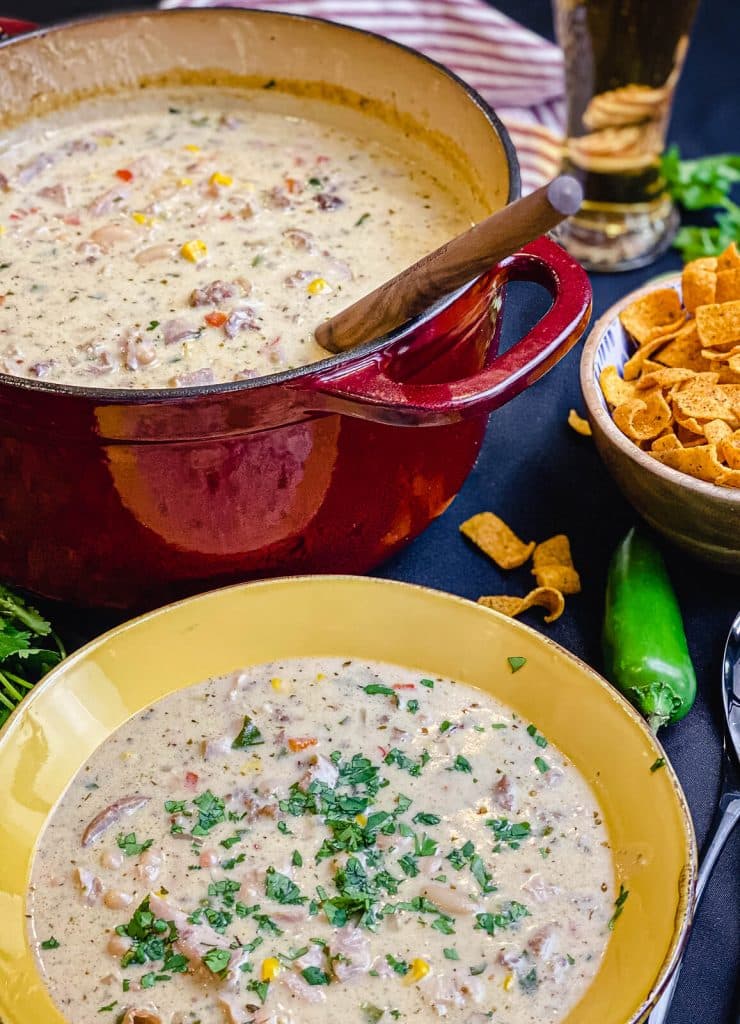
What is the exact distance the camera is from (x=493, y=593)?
1.96 meters

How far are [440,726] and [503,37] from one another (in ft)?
6.30

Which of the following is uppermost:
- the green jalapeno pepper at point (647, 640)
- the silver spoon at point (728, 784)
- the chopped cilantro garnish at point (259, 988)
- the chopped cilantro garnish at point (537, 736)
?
the chopped cilantro garnish at point (259, 988)

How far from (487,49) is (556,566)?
1534 millimetres

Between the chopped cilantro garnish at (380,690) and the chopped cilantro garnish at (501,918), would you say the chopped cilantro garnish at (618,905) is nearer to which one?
the chopped cilantro garnish at (501,918)

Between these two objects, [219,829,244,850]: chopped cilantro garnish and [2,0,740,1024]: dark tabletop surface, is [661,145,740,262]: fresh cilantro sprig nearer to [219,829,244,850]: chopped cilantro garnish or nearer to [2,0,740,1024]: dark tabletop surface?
[2,0,740,1024]: dark tabletop surface

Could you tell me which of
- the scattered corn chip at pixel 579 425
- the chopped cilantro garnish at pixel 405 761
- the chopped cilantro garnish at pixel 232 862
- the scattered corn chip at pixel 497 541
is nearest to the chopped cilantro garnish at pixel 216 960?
the chopped cilantro garnish at pixel 232 862

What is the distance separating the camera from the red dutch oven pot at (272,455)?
5.05 ft

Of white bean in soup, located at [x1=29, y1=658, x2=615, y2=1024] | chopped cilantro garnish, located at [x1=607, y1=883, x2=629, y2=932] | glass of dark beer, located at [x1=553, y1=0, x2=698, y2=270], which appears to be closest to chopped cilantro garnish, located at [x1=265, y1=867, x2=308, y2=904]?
white bean in soup, located at [x1=29, y1=658, x2=615, y2=1024]

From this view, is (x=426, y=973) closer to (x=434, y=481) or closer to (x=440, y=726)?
(x=440, y=726)

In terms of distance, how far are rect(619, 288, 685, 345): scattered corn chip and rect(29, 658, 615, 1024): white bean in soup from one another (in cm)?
74

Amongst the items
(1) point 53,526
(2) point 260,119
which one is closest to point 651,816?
(1) point 53,526

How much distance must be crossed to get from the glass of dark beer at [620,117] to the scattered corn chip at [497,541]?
34.3 inches

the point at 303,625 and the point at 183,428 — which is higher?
the point at 183,428

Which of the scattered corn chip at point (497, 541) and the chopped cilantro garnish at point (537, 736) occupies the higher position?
the chopped cilantro garnish at point (537, 736)
